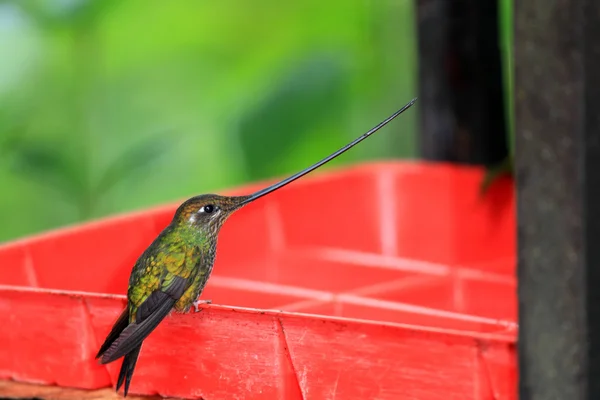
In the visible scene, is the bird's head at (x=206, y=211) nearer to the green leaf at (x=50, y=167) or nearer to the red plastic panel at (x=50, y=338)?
the red plastic panel at (x=50, y=338)

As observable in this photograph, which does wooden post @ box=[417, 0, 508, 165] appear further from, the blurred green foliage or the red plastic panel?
the red plastic panel

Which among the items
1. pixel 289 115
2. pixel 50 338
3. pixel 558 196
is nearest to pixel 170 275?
pixel 50 338

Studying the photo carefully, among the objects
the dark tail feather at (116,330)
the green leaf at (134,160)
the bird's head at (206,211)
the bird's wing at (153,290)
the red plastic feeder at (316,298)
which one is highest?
the bird's head at (206,211)

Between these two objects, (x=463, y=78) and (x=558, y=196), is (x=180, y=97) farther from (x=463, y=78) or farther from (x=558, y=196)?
(x=558, y=196)

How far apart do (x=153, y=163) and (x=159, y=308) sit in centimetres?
201

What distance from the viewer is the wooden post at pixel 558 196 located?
868mm

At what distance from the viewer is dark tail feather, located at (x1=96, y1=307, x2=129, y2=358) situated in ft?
3.47

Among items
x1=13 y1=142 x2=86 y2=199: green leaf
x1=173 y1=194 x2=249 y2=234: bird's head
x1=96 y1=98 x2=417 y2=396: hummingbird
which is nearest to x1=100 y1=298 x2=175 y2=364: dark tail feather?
x1=96 y1=98 x2=417 y2=396: hummingbird

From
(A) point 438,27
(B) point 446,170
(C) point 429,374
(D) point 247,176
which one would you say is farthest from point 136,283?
(D) point 247,176

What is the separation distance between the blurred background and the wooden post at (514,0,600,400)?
6.11 feet

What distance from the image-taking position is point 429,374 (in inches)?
38.1

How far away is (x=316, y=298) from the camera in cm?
158

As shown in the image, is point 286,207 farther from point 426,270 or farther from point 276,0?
point 276,0

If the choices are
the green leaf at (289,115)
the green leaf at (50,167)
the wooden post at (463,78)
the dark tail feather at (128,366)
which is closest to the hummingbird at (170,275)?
the dark tail feather at (128,366)
